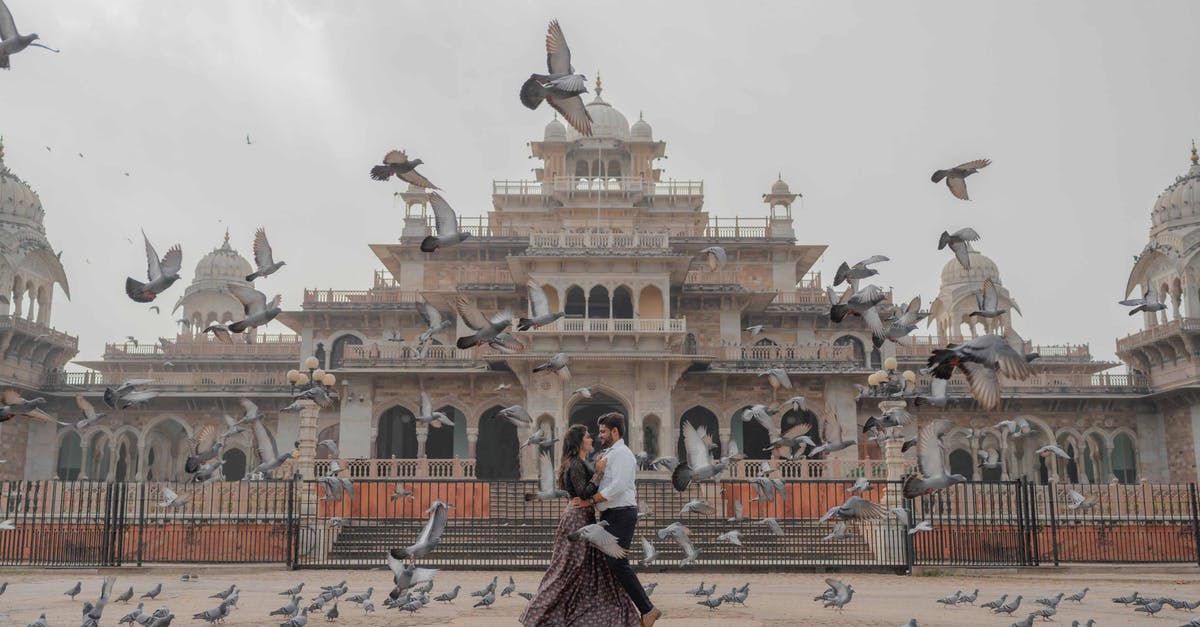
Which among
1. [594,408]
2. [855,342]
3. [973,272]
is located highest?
[973,272]

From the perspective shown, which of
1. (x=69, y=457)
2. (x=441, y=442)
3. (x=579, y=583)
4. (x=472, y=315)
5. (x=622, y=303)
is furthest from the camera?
(x=69, y=457)

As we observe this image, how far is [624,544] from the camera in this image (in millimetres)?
7168

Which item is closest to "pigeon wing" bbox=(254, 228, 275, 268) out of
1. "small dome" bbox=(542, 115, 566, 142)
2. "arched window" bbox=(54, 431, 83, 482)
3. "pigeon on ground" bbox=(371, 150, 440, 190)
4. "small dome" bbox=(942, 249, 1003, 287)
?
"pigeon on ground" bbox=(371, 150, 440, 190)

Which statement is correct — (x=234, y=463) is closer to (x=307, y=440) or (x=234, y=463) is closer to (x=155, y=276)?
(x=307, y=440)

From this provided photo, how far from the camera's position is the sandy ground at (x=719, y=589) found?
10188 millimetres

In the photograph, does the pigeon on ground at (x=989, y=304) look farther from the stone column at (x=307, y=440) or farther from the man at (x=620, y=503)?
the stone column at (x=307, y=440)

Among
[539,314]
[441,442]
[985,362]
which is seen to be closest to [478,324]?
[539,314]

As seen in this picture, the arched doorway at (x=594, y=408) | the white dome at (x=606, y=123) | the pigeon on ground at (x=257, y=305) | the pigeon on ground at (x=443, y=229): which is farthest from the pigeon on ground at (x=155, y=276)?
the white dome at (x=606, y=123)

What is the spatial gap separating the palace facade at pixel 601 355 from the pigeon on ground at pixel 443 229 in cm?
1899

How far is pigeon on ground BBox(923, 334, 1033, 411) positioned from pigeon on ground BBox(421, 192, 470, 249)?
4972 mm

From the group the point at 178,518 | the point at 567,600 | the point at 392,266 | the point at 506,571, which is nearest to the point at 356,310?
the point at 392,266

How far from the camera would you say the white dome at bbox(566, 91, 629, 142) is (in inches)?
1626

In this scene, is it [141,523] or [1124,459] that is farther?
[1124,459]

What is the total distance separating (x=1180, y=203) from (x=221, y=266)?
43.6 m
